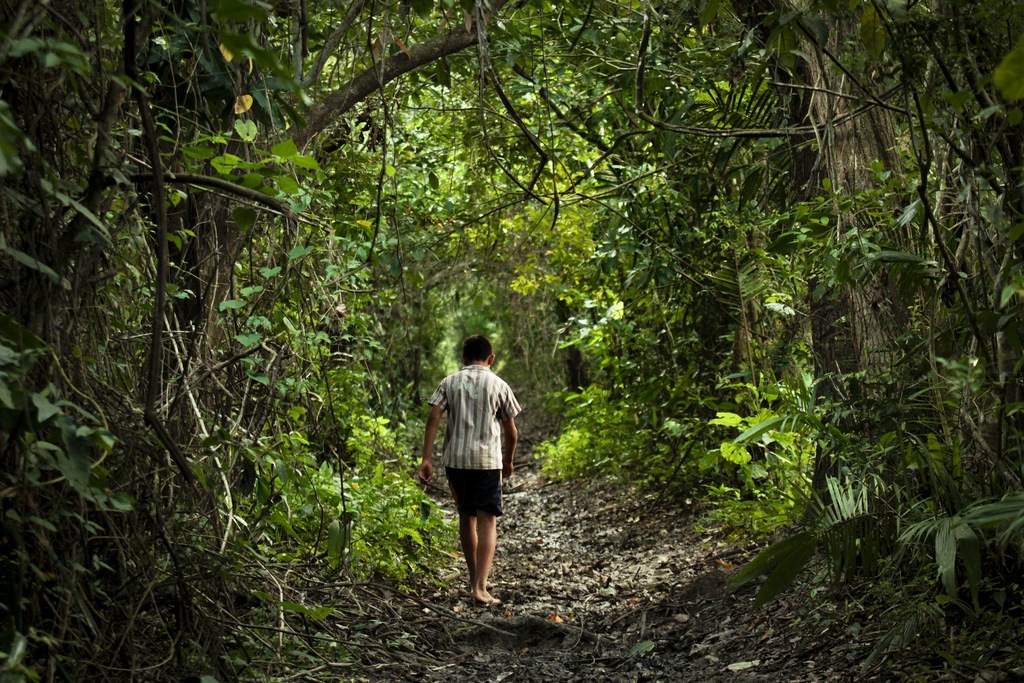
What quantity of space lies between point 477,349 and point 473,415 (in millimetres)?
551

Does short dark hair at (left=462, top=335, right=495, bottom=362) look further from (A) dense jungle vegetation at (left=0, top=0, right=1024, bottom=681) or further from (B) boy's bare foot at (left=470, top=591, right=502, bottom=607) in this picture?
(B) boy's bare foot at (left=470, top=591, right=502, bottom=607)

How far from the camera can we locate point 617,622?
6.14m

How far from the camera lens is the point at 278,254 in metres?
5.64

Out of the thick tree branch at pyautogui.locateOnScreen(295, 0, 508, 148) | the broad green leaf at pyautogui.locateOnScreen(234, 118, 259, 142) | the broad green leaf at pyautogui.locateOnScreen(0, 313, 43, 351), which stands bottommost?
the broad green leaf at pyautogui.locateOnScreen(0, 313, 43, 351)

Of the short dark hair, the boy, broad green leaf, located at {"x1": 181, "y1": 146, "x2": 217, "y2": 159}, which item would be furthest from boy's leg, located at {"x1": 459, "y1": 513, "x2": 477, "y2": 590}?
broad green leaf, located at {"x1": 181, "y1": 146, "x2": 217, "y2": 159}

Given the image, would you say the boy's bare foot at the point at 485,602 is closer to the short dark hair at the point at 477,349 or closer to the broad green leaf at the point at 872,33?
the short dark hair at the point at 477,349

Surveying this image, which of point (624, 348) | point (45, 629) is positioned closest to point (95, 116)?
point (45, 629)

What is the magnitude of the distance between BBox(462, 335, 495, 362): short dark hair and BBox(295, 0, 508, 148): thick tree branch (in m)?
1.87

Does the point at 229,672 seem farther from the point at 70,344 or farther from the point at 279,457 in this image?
the point at 70,344

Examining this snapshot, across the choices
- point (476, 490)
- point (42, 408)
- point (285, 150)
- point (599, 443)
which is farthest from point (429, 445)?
point (599, 443)

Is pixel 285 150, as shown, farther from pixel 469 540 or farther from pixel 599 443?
pixel 599 443

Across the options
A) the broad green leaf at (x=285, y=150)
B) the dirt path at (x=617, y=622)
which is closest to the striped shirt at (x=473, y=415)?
the dirt path at (x=617, y=622)

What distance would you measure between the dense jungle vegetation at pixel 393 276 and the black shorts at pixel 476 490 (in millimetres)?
638

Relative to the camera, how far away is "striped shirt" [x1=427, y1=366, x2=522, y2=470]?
6.58 meters
